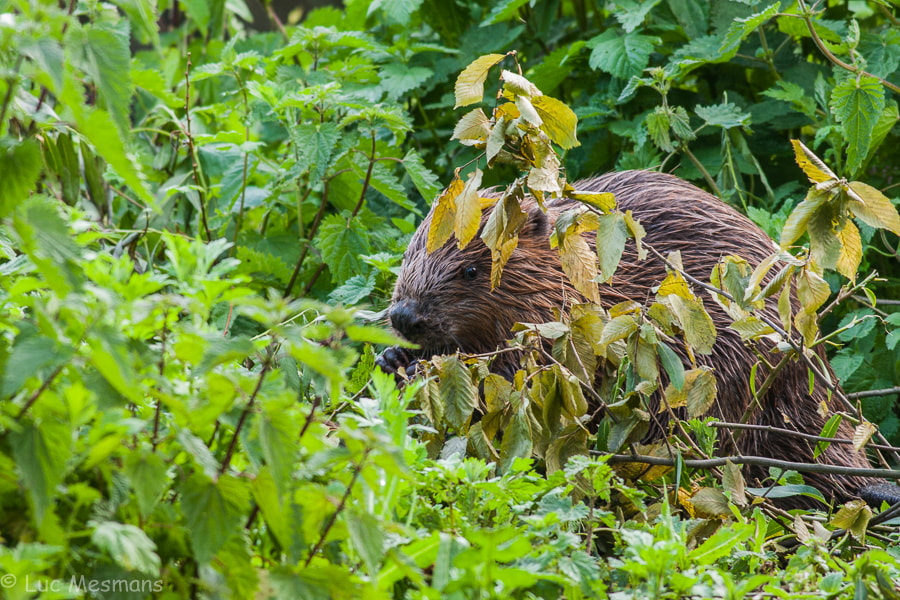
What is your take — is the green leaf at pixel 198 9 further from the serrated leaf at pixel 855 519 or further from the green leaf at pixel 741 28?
the serrated leaf at pixel 855 519

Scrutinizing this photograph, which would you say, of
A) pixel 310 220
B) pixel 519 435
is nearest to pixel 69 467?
pixel 519 435

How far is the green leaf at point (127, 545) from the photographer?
0.80 m

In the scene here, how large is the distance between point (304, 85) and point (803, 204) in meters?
1.95

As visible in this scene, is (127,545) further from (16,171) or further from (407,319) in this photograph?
(407,319)

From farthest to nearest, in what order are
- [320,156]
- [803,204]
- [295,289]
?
[295,289]
[320,156]
[803,204]

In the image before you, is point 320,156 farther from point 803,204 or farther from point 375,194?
point 803,204

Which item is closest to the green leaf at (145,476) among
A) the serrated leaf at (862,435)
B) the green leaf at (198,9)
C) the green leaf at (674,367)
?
the green leaf at (674,367)

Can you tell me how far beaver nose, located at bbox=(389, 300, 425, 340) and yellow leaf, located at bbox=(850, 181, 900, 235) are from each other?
1119 mm

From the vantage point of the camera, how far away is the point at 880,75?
100 inches

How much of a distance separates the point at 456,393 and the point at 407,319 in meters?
0.63

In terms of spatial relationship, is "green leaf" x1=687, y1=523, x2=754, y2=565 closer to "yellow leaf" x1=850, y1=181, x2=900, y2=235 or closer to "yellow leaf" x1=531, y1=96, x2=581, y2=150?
"yellow leaf" x1=850, y1=181, x2=900, y2=235

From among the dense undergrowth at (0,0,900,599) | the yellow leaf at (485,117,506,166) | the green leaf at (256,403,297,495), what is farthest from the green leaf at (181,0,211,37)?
the green leaf at (256,403,297,495)

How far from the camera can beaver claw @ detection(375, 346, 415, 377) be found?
2.30 meters

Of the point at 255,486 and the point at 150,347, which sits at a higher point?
the point at 150,347
